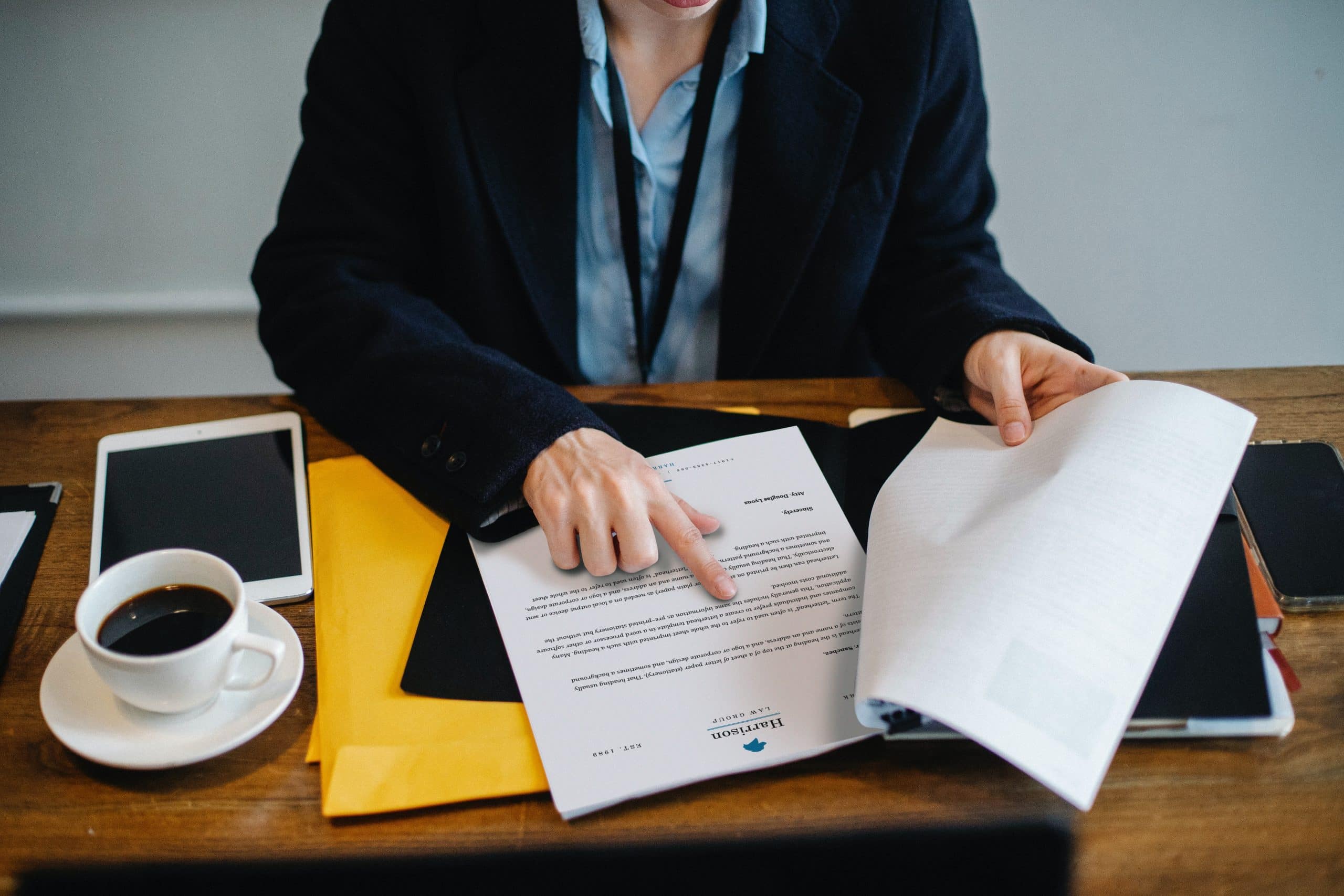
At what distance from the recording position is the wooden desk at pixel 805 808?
1.55 feet

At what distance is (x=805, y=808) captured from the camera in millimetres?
492

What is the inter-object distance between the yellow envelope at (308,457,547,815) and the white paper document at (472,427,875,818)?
0.10 feet

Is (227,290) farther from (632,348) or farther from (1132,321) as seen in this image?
(1132,321)

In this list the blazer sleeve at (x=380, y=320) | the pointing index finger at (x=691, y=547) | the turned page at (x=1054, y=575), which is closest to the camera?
the turned page at (x=1054, y=575)

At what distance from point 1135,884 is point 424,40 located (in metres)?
0.88

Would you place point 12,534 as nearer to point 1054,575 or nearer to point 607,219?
point 607,219

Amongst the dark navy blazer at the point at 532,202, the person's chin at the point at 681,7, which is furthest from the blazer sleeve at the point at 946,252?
the person's chin at the point at 681,7

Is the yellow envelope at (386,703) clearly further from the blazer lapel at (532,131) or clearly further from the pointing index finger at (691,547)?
the blazer lapel at (532,131)

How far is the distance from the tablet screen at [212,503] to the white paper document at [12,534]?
0.06m

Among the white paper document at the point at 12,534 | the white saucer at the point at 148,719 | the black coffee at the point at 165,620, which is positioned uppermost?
the black coffee at the point at 165,620

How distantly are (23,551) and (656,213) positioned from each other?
681mm

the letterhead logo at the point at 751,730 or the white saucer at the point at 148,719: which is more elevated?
the letterhead logo at the point at 751,730

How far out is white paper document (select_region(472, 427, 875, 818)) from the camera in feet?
1.65

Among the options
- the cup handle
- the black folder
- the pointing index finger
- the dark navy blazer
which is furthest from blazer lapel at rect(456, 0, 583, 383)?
the cup handle
